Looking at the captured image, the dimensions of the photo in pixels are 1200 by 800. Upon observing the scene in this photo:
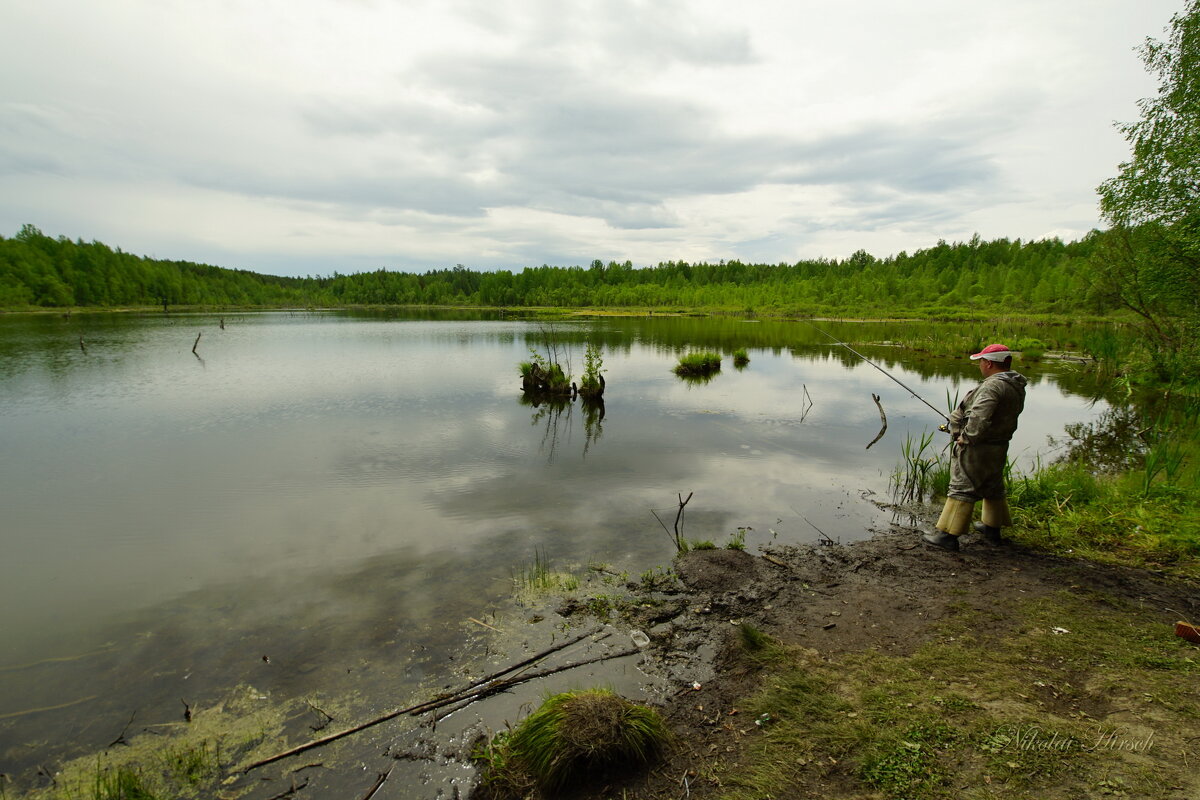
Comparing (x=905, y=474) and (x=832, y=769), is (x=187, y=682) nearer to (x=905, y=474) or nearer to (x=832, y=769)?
(x=832, y=769)

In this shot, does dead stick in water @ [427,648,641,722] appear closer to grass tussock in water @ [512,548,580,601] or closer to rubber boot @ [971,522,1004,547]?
grass tussock in water @ [512,548,580,601]

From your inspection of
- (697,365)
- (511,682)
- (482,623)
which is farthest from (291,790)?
(697,365)

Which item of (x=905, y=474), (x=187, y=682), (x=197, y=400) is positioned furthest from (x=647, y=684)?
(x=197, y=400)

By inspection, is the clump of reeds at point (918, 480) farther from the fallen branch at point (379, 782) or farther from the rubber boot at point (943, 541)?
the fallen branch at point (379, 782)

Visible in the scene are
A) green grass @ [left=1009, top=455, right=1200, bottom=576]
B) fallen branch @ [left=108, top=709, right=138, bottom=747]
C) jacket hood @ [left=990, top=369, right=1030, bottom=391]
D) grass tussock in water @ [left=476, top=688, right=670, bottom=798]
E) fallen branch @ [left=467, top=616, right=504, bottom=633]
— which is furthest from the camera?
jacket hood @ [left=990, top=369, right=1030, bottom=391]

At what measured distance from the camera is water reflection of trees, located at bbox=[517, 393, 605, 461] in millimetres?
14359

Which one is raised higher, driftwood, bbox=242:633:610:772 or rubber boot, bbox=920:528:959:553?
rubber boot, bbox=920:528:959:553

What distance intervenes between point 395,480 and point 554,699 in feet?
26.5

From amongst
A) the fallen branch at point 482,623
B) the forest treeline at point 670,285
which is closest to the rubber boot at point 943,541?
the fallen branch at point 482,623

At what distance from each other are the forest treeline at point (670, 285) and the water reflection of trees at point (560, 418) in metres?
24.1

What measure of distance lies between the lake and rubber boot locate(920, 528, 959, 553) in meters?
1.11

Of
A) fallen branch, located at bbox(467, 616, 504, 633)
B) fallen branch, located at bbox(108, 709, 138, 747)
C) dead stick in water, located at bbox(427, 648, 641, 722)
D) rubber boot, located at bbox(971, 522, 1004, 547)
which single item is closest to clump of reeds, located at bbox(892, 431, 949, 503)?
rubber boot, located at bbox(971, 522, 1004, 547)

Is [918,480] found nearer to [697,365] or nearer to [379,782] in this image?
[379,782]

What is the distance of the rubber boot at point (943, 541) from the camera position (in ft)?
23.4
